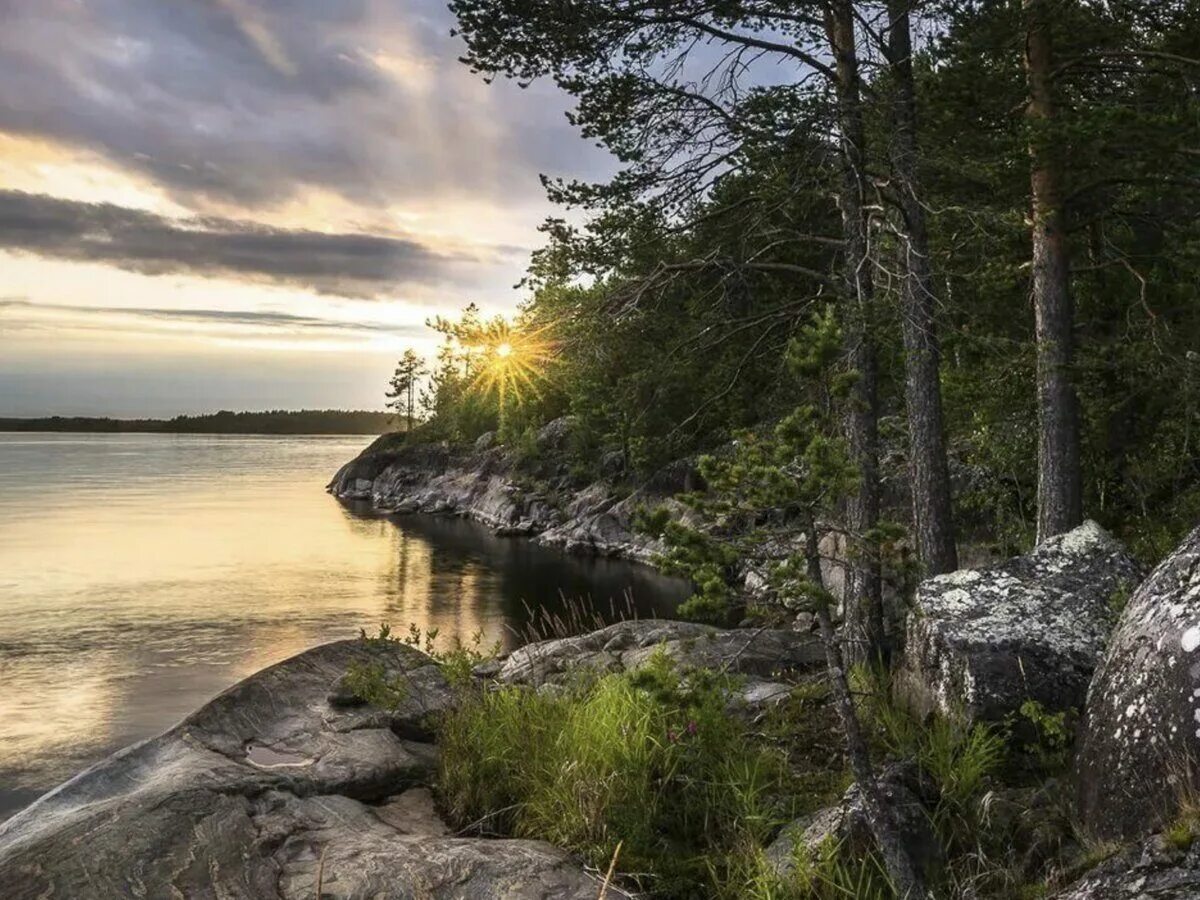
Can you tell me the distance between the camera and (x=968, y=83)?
39.9 feet

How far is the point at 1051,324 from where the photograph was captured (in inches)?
484

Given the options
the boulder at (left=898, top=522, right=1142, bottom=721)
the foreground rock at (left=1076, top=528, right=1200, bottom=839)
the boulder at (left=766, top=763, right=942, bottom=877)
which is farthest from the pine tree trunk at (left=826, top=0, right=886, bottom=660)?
the foreground rock at (left=1076, top=528, right=1200, bottom=839)

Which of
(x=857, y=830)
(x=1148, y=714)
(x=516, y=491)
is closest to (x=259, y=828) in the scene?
(x=857, y=830)

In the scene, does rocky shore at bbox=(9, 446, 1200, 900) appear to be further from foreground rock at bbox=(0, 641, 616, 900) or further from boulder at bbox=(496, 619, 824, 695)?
boulder at bbox=(496, 619, 824, 695)

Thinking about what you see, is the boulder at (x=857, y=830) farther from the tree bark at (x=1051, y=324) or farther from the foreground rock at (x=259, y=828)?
the tree bark at (x=1051, y=324)

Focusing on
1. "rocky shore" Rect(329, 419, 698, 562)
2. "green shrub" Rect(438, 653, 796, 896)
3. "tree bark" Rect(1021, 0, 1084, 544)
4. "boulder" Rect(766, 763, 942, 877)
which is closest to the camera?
"boulder" Rect(766, 763, 942, 877)

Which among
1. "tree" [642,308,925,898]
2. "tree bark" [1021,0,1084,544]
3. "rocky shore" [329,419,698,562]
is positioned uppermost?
"tree bark" [1021,0,1084,544]

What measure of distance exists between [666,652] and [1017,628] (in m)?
4.53

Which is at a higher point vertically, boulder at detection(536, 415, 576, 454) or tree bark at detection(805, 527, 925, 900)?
boulder at detection(536, 415, 576, 454)

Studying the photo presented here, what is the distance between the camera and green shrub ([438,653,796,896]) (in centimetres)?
572

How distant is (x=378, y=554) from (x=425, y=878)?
34.6 meters

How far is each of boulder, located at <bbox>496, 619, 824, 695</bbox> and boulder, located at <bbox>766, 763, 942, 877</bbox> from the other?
15.2 ft

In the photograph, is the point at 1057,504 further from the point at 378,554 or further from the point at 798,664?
the point at 378,554

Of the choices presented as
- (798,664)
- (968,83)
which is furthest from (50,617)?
(968,83)
